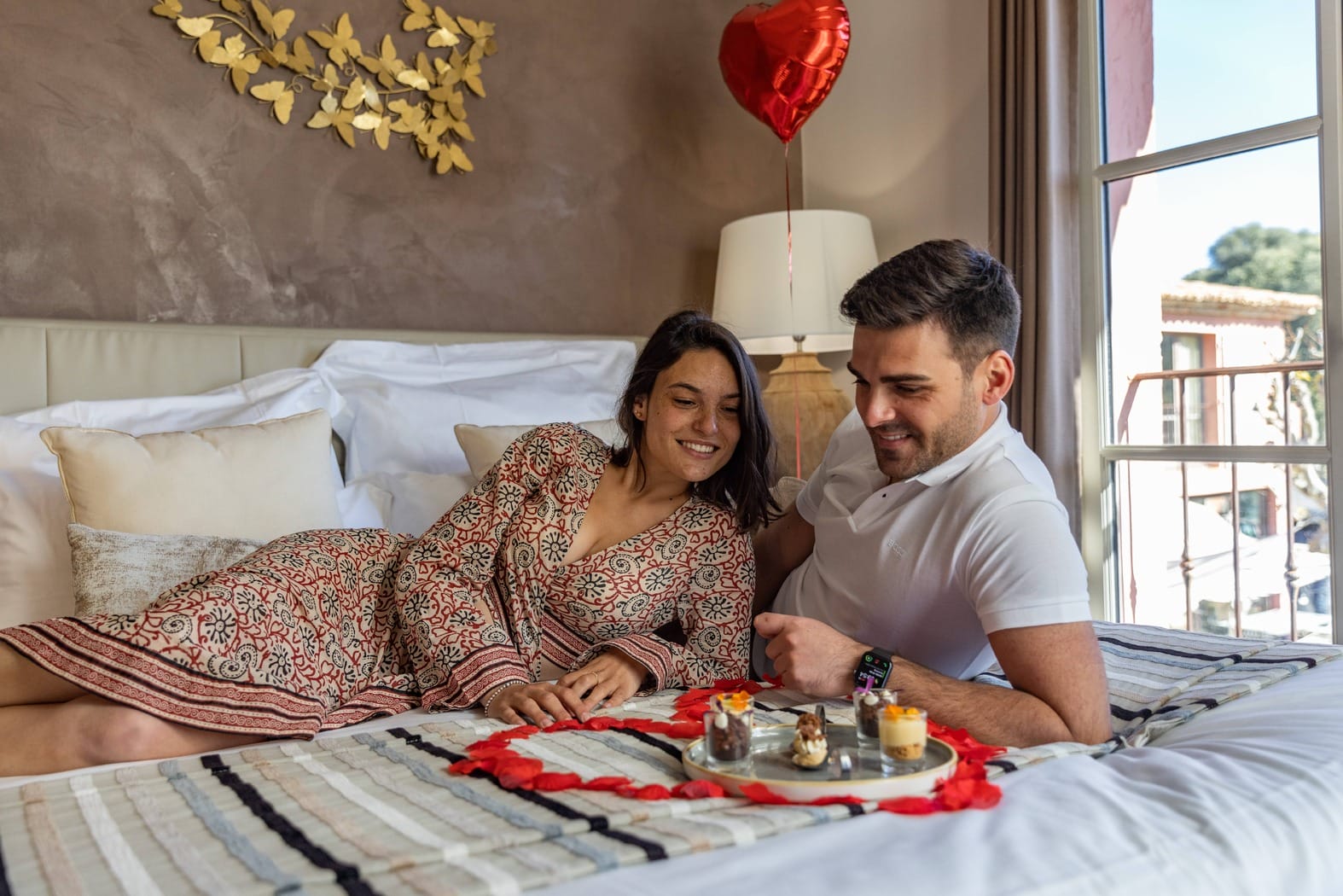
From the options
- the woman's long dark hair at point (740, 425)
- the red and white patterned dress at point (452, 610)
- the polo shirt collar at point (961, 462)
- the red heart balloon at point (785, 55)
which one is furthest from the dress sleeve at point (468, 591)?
the red heart balloon at point (785, 55)

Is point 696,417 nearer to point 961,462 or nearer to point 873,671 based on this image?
point 961,462

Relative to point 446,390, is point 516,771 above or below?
below

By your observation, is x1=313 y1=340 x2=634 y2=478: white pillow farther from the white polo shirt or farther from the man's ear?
the man's ear

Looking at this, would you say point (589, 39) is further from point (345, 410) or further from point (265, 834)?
point (265, 834)

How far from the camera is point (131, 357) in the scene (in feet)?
8.61

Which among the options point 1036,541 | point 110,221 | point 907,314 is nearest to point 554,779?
point 1036,541

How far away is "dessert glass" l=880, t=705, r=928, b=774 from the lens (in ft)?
4.01

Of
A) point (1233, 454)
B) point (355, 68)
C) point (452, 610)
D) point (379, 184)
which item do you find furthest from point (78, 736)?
point (1233, 454)

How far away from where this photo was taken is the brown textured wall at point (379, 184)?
2.63 metres

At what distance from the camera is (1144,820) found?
1.12 m

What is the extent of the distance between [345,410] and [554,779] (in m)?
1.73

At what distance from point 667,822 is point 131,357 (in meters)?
2.09

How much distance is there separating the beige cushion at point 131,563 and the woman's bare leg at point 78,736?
0.35 m

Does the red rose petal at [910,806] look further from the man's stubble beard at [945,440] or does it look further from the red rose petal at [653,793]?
the man's stubble beard at [945,440]
